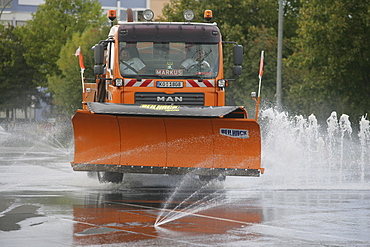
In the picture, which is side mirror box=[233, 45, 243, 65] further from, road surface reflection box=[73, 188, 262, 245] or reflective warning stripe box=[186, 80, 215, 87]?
road surface reflection box=[73, 188, 262, 245]

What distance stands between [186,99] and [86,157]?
Result: 2812mm

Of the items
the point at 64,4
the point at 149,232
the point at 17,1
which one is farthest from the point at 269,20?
the point at 17,1

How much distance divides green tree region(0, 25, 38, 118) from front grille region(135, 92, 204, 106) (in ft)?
154

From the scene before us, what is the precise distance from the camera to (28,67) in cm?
6216

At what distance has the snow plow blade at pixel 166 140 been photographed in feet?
42.0

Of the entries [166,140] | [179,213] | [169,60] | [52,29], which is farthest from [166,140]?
[52,29]

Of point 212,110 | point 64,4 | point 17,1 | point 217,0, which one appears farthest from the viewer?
point 17,1

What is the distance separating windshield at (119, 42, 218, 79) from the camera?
15344 mm

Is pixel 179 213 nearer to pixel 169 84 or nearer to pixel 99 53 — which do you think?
pixel 169 84

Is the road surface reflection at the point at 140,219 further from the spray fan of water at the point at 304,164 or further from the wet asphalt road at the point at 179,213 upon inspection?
the spray fan of water at the point at 304,164

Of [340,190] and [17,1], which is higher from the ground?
[17,1]

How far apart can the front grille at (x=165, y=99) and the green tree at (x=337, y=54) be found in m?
15.7

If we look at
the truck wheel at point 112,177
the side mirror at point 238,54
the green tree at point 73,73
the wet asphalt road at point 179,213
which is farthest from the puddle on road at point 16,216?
the green tree at point 73,73

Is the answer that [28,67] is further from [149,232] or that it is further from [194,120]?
[149,232]
